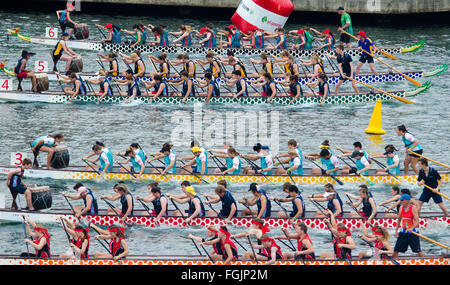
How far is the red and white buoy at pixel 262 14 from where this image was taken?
5203 cm

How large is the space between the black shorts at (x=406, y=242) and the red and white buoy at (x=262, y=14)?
28.0m

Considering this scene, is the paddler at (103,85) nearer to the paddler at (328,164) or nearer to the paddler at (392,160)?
the paddler at (328,164)

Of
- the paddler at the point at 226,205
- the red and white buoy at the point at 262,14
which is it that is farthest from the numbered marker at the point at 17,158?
the red and white buoy at the point at 262,14

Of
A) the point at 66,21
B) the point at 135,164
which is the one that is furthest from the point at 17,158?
the point at 66,21

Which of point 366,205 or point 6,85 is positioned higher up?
point 6,85

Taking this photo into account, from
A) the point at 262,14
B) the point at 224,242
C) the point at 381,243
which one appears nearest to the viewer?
the point at 224,242

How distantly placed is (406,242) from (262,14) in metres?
28.1

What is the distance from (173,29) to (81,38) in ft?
25.1

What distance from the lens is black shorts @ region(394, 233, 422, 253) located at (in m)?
25.7

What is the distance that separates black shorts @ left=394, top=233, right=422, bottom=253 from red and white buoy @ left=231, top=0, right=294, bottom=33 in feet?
91.7

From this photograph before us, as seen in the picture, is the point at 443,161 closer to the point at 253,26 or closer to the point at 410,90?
the point at 410,90

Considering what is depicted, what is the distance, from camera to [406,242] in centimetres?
2573

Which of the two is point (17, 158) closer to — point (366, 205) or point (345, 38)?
point (366, 205)

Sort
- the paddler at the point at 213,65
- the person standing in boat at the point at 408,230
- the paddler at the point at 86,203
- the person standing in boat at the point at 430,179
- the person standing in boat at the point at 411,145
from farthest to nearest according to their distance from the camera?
the paddler at the point at 213,65 < the person standing in boat at the point at 411,145 < the person standing in boat at the point at 430,179 < the paddler at the point at 86,203 < the person standing in boat at the point at 408,230
